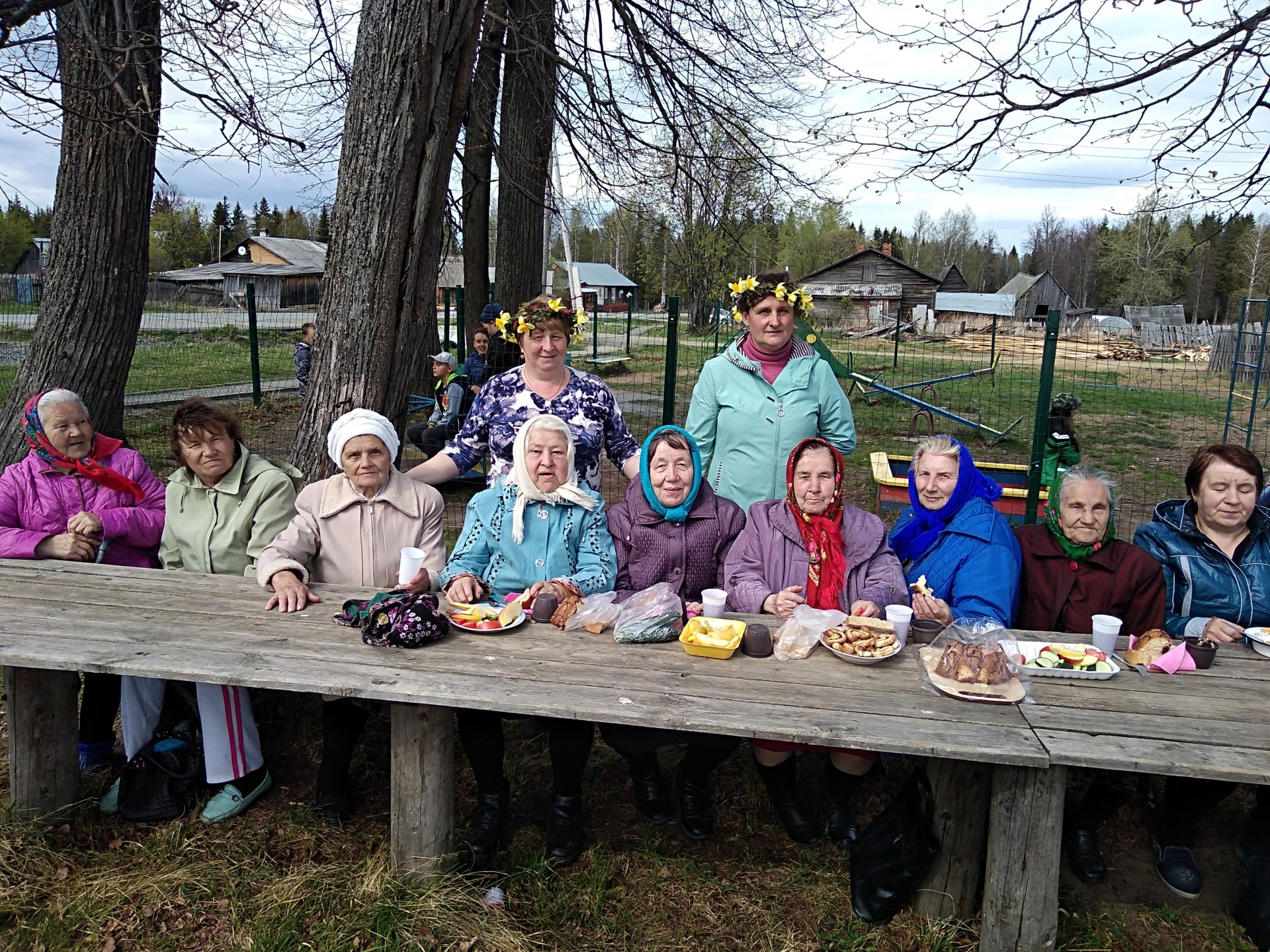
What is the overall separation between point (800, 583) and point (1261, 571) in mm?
1523

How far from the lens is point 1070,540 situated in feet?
9.77

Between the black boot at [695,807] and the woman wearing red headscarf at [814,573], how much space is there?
0.22 metres

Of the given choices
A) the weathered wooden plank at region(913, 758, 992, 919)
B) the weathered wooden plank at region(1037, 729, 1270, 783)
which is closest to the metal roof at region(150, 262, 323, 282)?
the weathered wooden plank at region(913, 758, 992, 919)

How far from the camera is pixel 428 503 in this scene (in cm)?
326

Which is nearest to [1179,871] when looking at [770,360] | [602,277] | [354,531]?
[770,360]

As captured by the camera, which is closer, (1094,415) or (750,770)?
(750,770)

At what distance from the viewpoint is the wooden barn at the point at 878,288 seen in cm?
4278

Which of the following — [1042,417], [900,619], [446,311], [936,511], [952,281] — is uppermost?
[952,281]

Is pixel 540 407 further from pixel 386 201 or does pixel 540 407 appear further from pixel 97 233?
pixel 97 233

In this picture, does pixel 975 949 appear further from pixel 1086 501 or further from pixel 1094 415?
pixel 1094 415

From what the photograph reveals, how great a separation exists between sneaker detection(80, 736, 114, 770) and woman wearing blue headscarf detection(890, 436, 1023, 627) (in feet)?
10.00

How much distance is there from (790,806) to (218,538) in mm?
2275

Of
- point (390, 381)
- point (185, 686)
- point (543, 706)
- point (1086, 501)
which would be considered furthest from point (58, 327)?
point (1086, 501)

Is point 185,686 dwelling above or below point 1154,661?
below
